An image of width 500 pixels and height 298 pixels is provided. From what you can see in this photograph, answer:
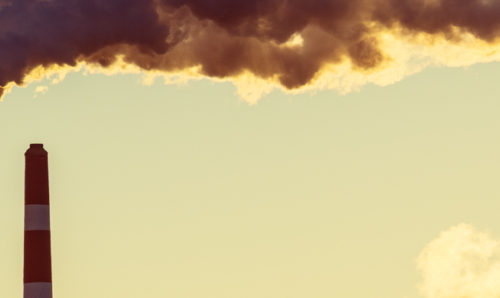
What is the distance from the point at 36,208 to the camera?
194ft

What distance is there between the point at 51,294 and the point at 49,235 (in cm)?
145

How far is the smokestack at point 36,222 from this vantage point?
59.2 meters

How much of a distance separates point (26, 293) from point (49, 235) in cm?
151

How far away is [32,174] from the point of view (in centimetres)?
5925

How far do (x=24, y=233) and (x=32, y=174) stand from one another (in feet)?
4.48

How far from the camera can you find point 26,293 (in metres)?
59.0

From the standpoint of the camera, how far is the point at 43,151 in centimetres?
Result: 5944

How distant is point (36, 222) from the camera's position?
59219 millimetres

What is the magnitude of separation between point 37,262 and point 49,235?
2.36 feet

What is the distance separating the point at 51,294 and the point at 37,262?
844mm

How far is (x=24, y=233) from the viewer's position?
59.4 m

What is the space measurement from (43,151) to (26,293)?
325cm

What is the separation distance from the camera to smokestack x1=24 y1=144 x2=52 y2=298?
2330 inches
